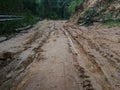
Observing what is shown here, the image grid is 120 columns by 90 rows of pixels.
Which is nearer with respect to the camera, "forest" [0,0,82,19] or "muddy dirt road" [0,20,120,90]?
"muddy dirt road" [0,20,120,90]

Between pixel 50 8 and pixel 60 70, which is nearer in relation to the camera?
pixel 60 70

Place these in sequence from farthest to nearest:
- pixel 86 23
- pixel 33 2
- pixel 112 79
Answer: pixel 33 2 → pixel 86 23 → pixel 112 79

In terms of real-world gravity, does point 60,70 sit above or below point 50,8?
above

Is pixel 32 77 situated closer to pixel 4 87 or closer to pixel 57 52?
pixel 4 87

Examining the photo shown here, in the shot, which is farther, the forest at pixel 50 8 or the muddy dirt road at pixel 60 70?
the forest at pixel 50 8

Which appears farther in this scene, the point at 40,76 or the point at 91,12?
the point at 91,12

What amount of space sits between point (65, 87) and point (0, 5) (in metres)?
14.5

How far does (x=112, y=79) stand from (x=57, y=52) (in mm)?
3123

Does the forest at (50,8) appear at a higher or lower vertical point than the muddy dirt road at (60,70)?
lower

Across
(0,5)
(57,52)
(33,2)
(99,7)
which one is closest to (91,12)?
(99,7)

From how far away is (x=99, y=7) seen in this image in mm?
24719

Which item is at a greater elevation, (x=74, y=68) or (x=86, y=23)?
(x=74, y=68)

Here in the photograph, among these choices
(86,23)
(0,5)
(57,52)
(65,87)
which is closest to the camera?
(65,87)

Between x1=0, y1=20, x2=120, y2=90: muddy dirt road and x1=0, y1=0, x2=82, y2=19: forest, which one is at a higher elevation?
x1=0, y1=20, x2=120, y2=90: muddy dirt road
